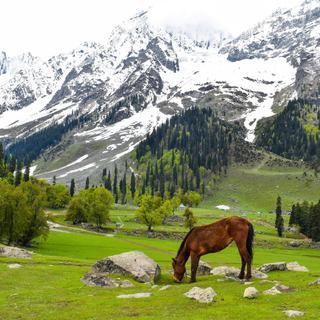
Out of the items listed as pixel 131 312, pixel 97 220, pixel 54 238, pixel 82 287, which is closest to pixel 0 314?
pixel 131 312

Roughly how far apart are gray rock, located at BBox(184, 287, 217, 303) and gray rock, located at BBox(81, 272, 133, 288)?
26.8 feet

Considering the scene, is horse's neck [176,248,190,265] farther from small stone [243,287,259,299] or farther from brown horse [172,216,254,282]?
small stone [243,287,259,299]

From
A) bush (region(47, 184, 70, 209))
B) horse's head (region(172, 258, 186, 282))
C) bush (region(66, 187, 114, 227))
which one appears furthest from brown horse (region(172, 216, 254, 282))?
bush (region(47, 184, 70, 209))

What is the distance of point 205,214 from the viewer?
190000 mm

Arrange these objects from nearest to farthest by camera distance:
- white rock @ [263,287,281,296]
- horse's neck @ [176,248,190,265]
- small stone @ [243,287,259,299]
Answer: small stone @ [243,287,259,299] < white rock @ [263,287,281,296] < horse's neck @ [176,248,190,265]

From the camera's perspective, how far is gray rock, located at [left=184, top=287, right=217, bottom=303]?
23.3m

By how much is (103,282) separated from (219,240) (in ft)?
32.0

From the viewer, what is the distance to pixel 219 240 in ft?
95.0

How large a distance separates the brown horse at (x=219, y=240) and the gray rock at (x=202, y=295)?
4.77 m

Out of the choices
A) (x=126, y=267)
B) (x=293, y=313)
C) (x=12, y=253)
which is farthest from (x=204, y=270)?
(x=12, y=253)

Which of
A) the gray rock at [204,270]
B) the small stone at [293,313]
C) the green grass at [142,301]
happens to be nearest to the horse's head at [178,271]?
the green grass at [142,301]

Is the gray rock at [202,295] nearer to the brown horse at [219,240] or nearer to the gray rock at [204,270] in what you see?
the brown horse at [219,240]

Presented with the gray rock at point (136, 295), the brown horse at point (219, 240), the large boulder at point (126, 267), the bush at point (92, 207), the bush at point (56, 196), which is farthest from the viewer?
the bush at point (56, 196)

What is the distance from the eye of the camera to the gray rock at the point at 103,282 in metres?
31.6
